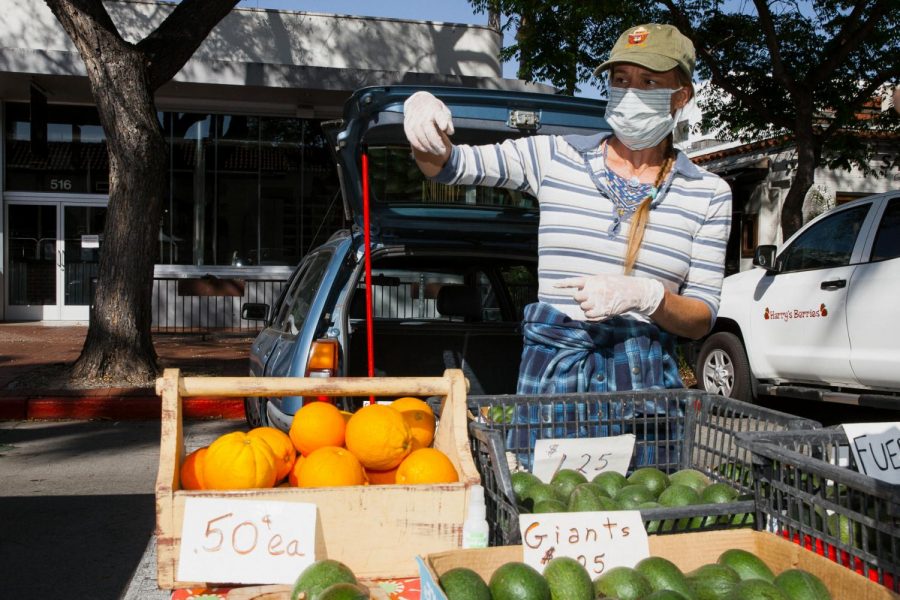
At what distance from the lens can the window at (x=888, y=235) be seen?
6.47 meters

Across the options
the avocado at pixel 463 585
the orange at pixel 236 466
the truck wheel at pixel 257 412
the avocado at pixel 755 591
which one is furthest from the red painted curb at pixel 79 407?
the avocado at pixel 755 591

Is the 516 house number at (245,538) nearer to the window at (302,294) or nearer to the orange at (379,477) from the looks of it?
the orange at (379,477)

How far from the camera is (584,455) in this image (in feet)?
7.47

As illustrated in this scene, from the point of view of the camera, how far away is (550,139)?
2.75 metres

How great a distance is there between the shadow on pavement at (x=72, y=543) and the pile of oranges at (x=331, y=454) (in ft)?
7.70

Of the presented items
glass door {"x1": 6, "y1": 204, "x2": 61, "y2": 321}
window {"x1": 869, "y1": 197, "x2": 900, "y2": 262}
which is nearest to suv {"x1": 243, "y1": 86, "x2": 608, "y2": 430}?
window {"x1": 869, "y1": 197, "x2": 900, "y2": 262}

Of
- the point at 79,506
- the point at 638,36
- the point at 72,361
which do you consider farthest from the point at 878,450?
the point at 72,361

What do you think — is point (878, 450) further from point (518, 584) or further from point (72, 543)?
point (72, 543)

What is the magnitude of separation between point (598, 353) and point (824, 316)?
196 inches

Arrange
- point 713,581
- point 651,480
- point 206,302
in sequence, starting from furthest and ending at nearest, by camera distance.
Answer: point 206,302 → point 651,480 → point 713,581

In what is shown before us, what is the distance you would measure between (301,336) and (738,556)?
2.78m

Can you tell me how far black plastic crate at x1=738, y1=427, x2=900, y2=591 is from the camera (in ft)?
4.99

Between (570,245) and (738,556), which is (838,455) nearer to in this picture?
(738,556)

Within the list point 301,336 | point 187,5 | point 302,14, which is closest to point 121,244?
point 187,5
